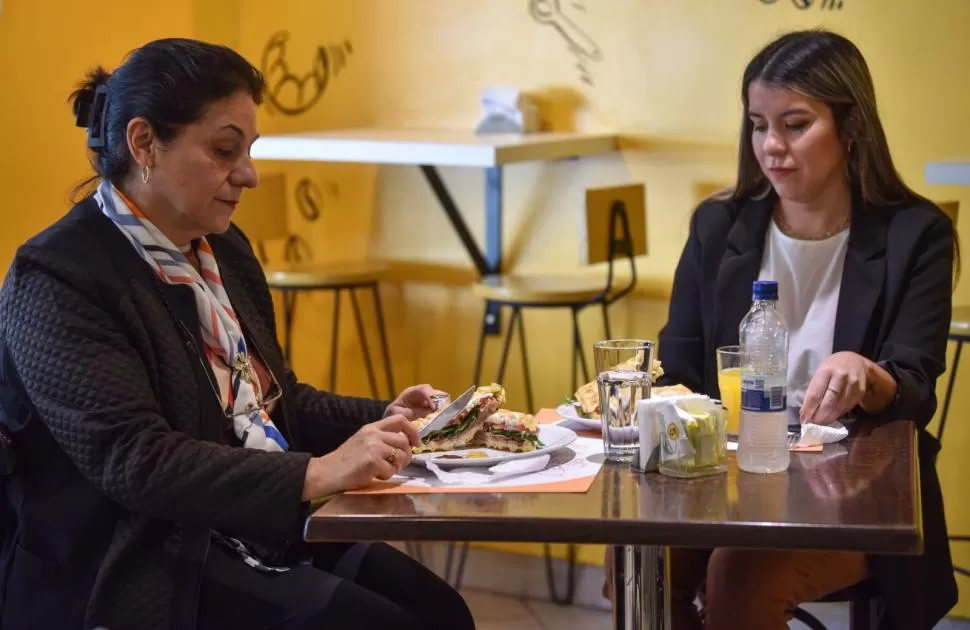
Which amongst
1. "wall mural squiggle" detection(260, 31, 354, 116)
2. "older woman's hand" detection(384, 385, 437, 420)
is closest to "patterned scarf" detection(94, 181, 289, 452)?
"older woman's hand" detection(384, 385, 437, 420)

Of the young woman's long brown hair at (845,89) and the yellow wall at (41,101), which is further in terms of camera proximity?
the yellow wall at (41,101)

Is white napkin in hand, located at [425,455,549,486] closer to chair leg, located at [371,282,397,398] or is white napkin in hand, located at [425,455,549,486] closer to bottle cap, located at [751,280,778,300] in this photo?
bottle cap, located at [751,280,778,300]

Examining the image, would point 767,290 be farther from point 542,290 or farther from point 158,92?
point 542,290

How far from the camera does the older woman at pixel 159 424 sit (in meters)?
1.65

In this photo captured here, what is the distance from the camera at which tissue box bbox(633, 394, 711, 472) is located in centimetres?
162

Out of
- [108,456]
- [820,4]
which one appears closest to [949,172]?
[820,4]

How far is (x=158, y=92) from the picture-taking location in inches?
71.3

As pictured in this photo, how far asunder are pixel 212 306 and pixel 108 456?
1.10 ft

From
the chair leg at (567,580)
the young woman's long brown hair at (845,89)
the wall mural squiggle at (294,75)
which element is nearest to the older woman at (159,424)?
the young woman's long brown hair at (845,89)

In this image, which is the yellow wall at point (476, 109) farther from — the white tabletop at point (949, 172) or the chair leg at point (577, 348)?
the white tabletop at point (949, 172)

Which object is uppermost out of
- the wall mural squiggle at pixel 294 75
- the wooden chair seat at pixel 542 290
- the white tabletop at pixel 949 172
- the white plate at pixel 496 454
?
the wall mural squiggle at pixel 294 75

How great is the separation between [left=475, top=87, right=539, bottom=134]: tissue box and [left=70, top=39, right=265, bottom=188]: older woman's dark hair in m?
2.04

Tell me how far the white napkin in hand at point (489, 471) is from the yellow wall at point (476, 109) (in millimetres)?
2135

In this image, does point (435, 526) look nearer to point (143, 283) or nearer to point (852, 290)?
point (143, 283)
